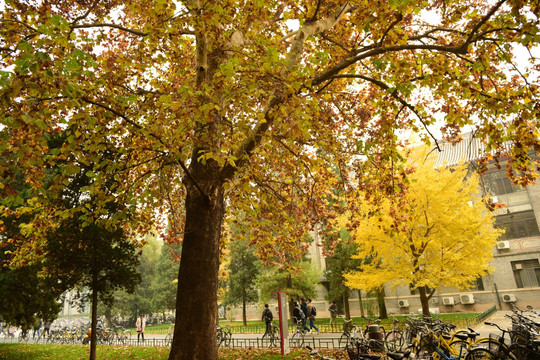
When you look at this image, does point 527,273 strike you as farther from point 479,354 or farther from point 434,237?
point 479,354

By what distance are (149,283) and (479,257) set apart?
147 feet

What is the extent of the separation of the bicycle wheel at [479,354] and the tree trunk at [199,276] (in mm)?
5566

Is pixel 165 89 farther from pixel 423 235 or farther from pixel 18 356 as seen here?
pixel 18 356

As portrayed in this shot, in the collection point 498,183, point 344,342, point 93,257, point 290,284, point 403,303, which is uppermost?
point 498,183

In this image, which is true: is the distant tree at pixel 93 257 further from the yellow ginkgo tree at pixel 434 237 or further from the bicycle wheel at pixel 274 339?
the yellow ginkgo tree at pixel 434 237

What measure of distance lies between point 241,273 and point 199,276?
2575 cm

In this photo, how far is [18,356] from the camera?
47.5ft

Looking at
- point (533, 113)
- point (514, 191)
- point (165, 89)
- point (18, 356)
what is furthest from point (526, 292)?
point (18, 356)

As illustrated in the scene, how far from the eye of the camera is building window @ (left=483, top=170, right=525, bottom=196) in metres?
28.5

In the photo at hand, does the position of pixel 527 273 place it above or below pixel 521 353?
above

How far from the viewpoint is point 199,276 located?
19.3 feet

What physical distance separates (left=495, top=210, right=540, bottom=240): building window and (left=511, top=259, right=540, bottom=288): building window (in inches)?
89.1

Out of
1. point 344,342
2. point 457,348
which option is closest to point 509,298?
point 344,342

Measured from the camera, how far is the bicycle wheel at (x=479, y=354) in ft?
21.8
